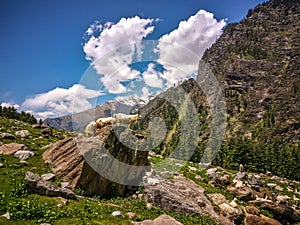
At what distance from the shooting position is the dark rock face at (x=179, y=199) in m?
22.2

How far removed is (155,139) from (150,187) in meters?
9.15

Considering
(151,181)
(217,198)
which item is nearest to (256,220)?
(217,198)

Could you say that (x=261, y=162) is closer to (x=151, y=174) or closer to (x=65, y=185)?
(x=151, y=174)

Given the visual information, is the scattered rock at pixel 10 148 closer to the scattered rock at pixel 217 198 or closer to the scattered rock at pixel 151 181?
the scattered rock at pixel 151 181

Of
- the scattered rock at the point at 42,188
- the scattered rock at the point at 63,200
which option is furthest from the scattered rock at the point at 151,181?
the scattered rock at the point at 63,200

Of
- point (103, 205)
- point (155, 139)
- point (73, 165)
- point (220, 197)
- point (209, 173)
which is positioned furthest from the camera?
point (209, 173)

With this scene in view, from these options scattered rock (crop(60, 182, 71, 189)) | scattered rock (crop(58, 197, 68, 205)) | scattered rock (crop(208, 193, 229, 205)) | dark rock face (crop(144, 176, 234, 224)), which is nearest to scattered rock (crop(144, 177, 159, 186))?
dark rock face (crop(144, 176, 234, 224))

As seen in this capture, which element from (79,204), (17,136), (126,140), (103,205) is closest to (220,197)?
(126,140)

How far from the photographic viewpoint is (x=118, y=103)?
2827 centimetres

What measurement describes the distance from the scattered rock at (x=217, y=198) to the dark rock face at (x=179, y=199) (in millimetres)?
1282

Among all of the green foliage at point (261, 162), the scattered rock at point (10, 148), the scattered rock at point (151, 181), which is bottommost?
the scattered rock at point (151, 181)

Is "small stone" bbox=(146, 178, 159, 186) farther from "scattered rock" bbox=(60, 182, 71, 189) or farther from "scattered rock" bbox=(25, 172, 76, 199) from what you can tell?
"scattered rock" bbox=(25, 172, 76, 199)

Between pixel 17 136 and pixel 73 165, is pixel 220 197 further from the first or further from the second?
pixel 17 136

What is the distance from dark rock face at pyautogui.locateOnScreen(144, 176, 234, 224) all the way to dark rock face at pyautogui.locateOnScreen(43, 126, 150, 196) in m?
3.09
